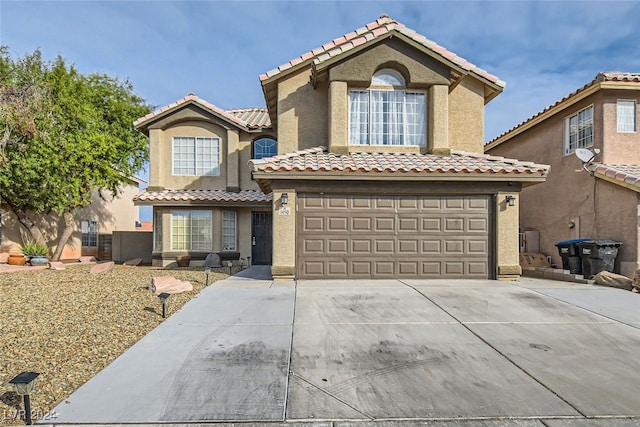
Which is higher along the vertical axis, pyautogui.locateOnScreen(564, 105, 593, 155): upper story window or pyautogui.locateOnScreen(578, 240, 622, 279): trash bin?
pyautogui.locateOnScreen(564, 105, 593, 155): upper story window

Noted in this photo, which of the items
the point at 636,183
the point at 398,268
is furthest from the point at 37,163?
the point at 636,183

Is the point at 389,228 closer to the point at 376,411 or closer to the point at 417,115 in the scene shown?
the point at 417,115

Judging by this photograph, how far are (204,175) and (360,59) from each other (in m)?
9.16

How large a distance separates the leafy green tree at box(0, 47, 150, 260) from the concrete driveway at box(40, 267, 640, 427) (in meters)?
11.4

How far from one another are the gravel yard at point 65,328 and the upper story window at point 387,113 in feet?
22.8

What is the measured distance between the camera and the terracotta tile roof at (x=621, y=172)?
34.6 feet

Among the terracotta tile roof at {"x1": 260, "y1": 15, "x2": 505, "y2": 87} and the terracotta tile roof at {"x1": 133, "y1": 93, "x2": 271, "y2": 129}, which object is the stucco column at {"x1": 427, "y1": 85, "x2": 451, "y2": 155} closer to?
the terracotta tile roof at {"x1": 260, "y1": 15, "x2": 505, "y2": 87}

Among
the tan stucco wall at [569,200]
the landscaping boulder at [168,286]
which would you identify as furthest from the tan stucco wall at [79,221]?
the tan stucco wall at [569,200]

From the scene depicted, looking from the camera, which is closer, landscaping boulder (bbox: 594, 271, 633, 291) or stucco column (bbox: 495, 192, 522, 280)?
landscaping boulder (bbox: 594, 271, 633, 291)

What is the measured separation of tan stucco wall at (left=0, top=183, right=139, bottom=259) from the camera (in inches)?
704

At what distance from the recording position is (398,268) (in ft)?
34.8

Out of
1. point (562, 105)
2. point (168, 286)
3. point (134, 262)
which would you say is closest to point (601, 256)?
point (562, 105)

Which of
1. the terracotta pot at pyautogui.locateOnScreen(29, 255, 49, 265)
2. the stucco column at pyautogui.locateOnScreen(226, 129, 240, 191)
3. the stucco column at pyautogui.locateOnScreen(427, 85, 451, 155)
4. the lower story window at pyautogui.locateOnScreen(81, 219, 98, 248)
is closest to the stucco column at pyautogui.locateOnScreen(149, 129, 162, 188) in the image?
the stucco column at pyautogui.locateOnScreen(226, 129, 240, 191)

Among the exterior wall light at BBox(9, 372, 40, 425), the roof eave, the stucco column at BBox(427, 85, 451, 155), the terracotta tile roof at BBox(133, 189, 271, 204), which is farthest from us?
the terracotta tile roof at BBox(133, 189, 271, 204)
